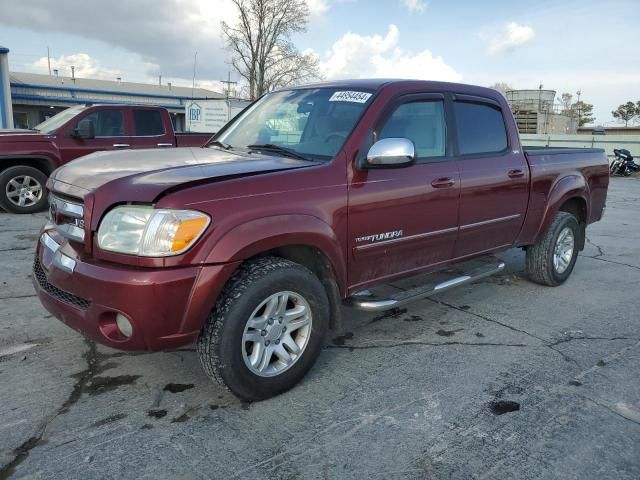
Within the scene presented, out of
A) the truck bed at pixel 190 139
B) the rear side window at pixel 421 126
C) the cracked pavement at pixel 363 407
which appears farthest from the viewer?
the truck bed at pixel 190 139

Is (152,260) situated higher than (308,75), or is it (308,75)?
(308,75)

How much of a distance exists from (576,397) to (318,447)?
1644 millimetres

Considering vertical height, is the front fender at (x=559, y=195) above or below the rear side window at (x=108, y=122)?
below

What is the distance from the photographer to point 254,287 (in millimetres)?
2756

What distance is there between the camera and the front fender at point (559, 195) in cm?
504

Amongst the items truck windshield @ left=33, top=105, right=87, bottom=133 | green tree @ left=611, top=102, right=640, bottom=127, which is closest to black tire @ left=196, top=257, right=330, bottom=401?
truck windshield @ left=33, top=105, right=87, bottom=133

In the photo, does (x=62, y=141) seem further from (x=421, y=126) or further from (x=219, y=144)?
(x=421, y=126)

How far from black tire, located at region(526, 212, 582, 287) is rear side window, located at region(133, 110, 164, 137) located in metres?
6.86

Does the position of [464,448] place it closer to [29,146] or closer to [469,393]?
[469,393]

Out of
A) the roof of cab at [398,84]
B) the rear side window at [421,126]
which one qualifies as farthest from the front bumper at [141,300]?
→ the roof of cab at [398,84]

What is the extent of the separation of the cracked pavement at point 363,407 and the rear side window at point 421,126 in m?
1.43

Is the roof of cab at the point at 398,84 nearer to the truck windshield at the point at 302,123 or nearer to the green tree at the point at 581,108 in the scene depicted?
the truck windshield at the point at 302,123

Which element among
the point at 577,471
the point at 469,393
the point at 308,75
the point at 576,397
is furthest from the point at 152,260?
the point at 308,75

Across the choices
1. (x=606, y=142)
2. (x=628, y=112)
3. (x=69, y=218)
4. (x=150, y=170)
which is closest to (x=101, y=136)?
(x=69, y=218)
